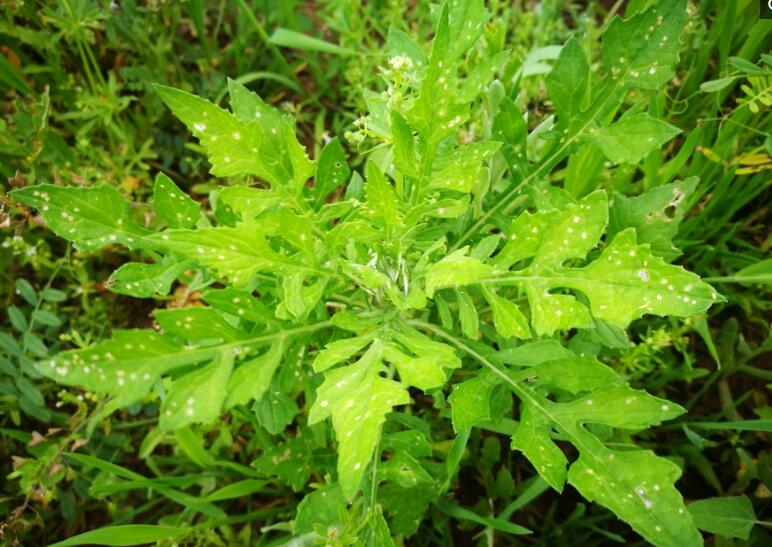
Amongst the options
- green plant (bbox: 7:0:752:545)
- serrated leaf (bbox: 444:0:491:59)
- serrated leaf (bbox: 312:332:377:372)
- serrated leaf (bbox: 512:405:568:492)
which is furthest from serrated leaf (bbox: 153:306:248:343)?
serrated leaf (bbox: 444:0:491:59)

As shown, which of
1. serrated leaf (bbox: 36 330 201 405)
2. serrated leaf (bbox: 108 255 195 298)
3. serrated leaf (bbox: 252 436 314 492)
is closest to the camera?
serrated leaf (bbox: 36 330 201 405)

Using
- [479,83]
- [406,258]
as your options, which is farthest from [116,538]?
[479,83]

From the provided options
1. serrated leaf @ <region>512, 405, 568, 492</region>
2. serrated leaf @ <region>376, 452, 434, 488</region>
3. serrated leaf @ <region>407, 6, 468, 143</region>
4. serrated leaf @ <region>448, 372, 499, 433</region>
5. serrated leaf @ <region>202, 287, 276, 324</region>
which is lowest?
serrated leaf @ <region>376, 452, 434, 488</region>

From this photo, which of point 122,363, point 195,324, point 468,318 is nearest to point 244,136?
point 195,324

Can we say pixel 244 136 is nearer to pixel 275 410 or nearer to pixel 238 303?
pixel 238 303

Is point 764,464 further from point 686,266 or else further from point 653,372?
point 686,266

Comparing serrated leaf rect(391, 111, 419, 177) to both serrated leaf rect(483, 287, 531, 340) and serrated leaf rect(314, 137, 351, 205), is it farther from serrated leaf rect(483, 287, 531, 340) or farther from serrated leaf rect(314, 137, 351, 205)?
serrated leaf rect(483, 287, 531, 340)
